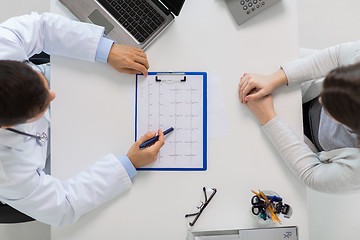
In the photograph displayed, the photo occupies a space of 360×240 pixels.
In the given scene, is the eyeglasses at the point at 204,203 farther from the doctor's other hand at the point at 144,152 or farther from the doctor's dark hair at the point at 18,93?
the doctor's dark hair at the point at 18,93

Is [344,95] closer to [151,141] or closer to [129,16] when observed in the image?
[151,141]

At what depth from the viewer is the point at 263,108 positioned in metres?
0.89

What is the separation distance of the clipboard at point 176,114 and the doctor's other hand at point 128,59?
30mm

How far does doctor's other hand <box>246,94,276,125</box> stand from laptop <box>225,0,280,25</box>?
0.80ft

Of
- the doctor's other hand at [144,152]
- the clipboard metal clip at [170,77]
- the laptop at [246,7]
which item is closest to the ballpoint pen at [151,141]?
the doctor's other hand at [144,152]

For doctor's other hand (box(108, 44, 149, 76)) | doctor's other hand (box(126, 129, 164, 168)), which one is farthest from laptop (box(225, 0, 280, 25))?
doctor's other hand (box(126, 129, 164, 168))

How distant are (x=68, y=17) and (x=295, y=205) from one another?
0.88m

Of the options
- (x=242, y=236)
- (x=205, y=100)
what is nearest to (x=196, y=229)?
(x=242, y=236)

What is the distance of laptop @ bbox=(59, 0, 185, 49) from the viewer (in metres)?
0.93

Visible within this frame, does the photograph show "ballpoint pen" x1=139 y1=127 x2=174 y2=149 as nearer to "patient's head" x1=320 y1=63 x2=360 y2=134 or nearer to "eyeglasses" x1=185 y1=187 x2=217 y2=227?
"eyeglasses" x1=185 y1=187 x2=217 y2=227

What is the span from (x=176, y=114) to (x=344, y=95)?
44cm

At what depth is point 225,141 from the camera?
912 millimetres

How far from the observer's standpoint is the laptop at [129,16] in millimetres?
928

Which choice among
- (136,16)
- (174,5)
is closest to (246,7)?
(174,5)
